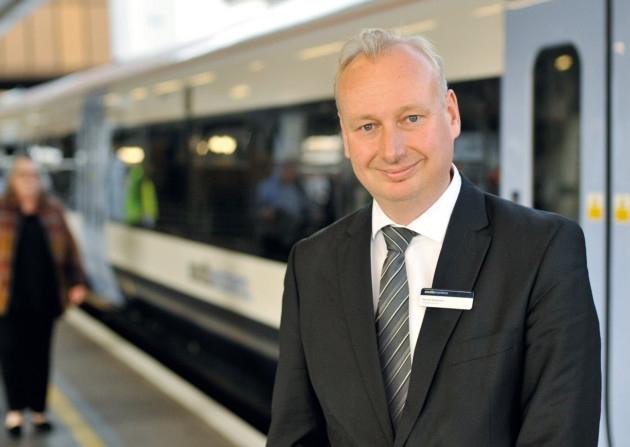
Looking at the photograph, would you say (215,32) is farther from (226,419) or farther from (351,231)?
(351,231)

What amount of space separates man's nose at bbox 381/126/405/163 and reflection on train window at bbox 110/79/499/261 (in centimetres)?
308

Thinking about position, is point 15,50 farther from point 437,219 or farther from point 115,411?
point 437,219

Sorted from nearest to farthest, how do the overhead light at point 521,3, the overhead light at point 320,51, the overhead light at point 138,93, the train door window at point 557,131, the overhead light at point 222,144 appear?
the train door window at point 557,131 → the overhead light at point 521,3 → the overhead light at point 320,51 → the overhead light at point 222,144 → the overhead light at point 138,93

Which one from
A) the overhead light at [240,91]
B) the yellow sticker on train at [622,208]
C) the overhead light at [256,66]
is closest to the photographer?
the yellow sticker on train at [622,208]

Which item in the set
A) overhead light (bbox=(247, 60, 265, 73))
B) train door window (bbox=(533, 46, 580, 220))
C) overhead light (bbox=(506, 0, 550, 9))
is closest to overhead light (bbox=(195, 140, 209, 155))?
overhead light (bbox=(247, 60, 265, 73))

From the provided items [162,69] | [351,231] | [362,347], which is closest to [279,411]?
[362,347]

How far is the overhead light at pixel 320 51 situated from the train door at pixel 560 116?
71.3 inches

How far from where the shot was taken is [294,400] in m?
1.94

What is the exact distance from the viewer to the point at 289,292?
203 centimetres

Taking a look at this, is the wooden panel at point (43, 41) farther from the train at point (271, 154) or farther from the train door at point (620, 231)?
the train door at point (620, 231)

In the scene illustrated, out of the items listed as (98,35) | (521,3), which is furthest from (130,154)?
(98,35)

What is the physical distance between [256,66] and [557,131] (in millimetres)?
3768

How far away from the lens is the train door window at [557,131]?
424cm

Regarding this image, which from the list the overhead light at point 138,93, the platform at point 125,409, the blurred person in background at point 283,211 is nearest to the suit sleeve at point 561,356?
the platform at point 125,409
